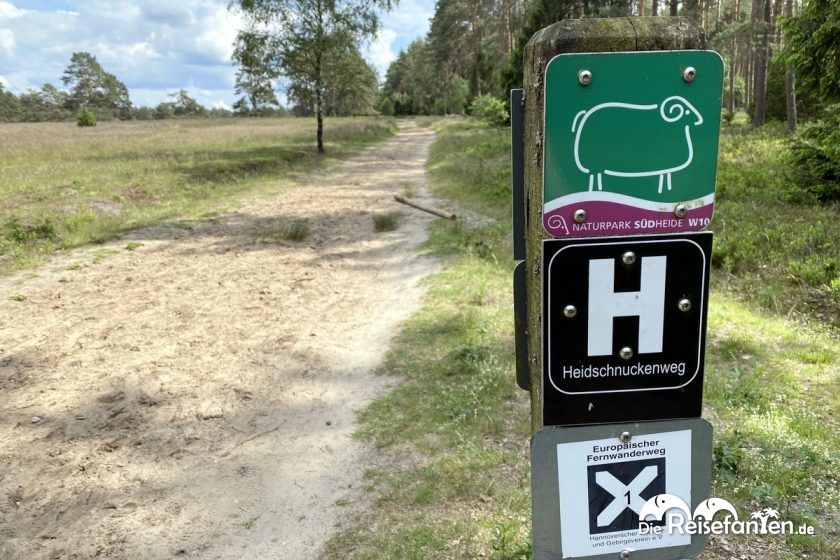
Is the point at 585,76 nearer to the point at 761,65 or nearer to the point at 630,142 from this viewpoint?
the point at 630,142

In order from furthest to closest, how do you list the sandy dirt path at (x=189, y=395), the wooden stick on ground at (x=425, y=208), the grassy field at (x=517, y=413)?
the wooden stick on ground at (x=425, y=208) < the sandy dirt path at (x=189, y=395) < the grassy field at (x=517, y=413)

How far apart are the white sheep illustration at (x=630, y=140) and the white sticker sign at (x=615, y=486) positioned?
762 millimetres

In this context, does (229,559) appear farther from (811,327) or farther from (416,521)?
(811,327)

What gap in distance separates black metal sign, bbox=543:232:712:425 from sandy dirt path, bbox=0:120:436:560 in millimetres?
2264

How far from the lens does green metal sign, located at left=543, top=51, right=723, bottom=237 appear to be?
1398 millimetres

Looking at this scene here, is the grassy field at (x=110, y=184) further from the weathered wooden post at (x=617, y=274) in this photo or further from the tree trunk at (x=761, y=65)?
the tree trunk at (x=761, y=65)

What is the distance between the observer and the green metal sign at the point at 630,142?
1398mm

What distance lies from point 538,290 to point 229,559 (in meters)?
2.56

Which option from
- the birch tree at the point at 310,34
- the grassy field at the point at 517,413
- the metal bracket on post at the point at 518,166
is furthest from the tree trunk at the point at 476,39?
the metal bracket on post at the point at 518,166

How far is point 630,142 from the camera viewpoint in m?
1.43

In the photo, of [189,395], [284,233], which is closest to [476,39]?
[284,233]

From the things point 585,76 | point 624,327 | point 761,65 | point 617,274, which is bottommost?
point 624,327

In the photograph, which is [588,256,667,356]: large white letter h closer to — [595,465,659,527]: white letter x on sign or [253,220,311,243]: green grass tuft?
[595,465,659,527]: white letter x on sign

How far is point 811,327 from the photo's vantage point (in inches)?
217
